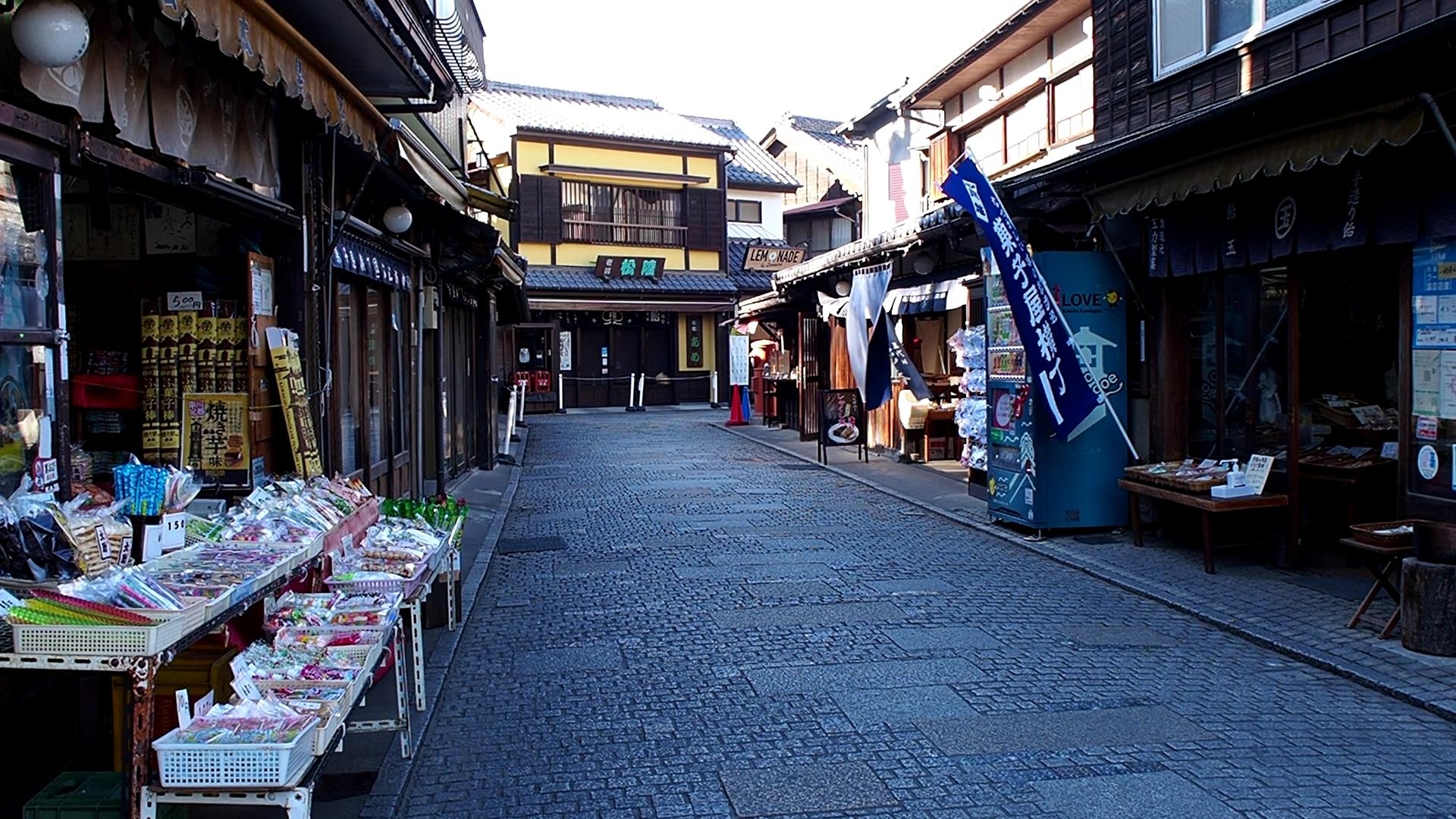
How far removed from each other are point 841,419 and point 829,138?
25640 millimetres

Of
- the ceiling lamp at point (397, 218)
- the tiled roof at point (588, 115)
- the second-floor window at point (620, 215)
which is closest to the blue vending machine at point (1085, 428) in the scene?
the ceiling lamp at point (397, 218)

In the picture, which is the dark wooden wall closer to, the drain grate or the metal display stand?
the drain grate

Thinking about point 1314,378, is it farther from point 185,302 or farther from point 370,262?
point 185,302

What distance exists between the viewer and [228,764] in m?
3.36

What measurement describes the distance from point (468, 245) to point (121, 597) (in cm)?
1144

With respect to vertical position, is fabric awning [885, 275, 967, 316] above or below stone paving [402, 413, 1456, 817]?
above

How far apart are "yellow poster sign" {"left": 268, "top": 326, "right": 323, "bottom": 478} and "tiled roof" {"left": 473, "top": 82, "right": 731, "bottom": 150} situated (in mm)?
28096

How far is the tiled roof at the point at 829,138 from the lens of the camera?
128 ft

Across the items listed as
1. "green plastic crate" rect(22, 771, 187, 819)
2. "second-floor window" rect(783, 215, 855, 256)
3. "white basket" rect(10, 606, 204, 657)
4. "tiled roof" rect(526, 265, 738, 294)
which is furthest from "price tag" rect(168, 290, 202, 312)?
"second-floor window" rect(783, 215, 855, 256)

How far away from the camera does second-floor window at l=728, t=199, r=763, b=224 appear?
1570 inches

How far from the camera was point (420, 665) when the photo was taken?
5.56 m

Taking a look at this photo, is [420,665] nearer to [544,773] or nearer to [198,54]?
[544,773]

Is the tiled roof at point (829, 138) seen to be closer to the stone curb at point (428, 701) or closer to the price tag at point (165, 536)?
the stone curb at point (428, 701)

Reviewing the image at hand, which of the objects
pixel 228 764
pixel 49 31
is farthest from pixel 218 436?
pixel 228 764
